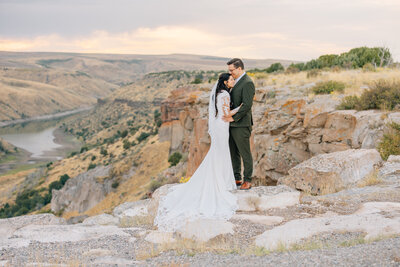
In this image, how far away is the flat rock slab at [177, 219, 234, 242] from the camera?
5.11 meters

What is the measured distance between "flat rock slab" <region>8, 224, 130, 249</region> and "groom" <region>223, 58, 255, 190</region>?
8.60ft

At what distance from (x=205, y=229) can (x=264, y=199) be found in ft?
5.94

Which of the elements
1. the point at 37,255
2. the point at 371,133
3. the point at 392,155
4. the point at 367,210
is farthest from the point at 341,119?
the point at 37,255

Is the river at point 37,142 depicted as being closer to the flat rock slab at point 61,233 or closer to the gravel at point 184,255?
the flat rock slab at point 61,233

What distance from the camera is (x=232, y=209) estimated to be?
6148 mm

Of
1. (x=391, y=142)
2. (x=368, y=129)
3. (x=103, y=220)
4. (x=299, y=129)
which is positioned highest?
(x=368, y=129)

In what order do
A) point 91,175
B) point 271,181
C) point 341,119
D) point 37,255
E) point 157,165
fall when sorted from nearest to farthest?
point 37,255, point 341,119, point 271,181, point 157,165, point 91,175

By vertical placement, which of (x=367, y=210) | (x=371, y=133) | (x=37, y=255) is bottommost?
(x=37, y=255)

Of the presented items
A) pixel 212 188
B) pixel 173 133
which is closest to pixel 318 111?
pixel 212 188

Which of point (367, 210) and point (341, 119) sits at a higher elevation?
point (341, 119)

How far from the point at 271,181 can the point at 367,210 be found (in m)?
6.81

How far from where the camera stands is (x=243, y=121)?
6.91m

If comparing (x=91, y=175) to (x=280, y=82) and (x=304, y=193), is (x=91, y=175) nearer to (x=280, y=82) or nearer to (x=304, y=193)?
(x=280, y=82)

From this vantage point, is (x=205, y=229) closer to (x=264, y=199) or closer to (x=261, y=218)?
(x=261, y=218)
